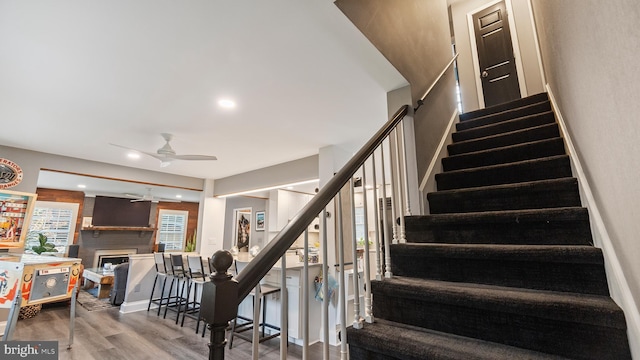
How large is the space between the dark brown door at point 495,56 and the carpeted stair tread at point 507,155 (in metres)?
2.16

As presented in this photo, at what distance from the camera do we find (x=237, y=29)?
1828 millimetres

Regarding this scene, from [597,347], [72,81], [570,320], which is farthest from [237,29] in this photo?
[597,347]

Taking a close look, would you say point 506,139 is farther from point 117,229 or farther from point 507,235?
point 117,229

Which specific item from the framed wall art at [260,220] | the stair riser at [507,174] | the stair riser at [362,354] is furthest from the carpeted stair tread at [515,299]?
the framed wall art at [260,220]

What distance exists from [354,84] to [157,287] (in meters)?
5.41

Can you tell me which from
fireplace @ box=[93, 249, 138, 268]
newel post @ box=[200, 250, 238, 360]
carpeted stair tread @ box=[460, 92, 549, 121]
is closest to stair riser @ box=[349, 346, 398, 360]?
newel post @ box=[200, 250, 238, 360]

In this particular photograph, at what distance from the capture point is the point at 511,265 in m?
1.42

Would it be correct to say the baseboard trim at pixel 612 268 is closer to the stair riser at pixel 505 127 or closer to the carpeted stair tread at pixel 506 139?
the carpeted stair tread at pixel 506 139

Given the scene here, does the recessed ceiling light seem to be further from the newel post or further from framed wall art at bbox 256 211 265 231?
framed wall art at bbox 256 211 265 231

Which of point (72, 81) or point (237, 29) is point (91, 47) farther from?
point (237, 29)

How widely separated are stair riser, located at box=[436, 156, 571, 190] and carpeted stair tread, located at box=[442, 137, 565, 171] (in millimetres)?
266

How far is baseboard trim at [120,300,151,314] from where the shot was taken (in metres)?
4.94

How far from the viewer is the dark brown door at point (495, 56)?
159 inches

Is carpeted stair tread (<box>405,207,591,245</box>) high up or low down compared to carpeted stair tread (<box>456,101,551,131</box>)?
down
